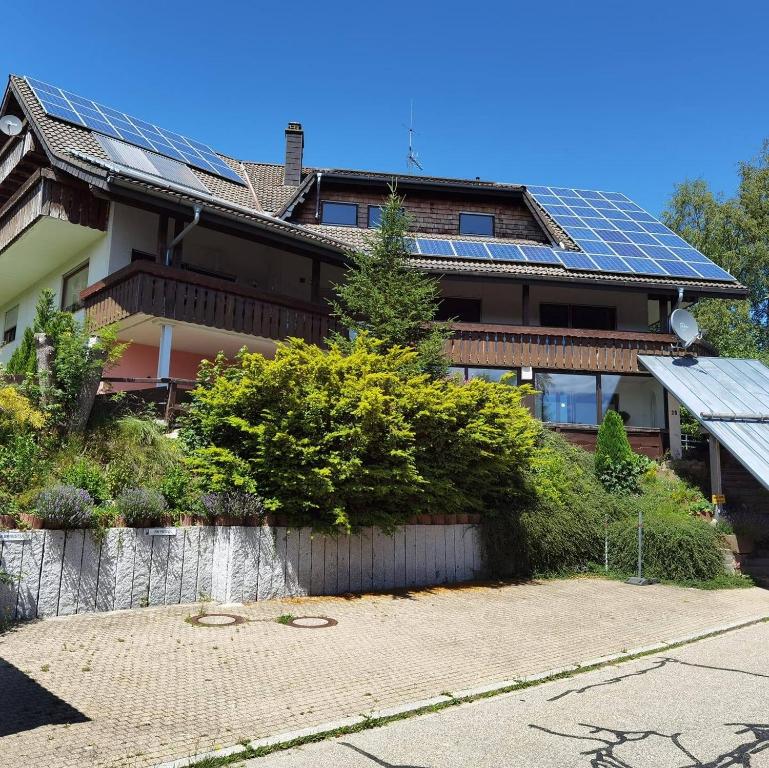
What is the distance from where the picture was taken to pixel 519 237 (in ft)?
80.6

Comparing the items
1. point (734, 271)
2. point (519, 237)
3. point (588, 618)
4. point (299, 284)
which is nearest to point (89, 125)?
point (299, 284)

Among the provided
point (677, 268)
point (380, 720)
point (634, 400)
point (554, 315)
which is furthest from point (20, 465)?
point (677, 268)

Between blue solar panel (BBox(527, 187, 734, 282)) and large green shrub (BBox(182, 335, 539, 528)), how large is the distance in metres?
11.5

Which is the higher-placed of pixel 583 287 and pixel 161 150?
pixel 161 150

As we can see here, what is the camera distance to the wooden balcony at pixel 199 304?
15.3m

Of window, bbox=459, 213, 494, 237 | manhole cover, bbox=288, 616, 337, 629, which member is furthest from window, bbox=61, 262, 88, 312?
manhole cover, bbox=288, 616, 337, 629

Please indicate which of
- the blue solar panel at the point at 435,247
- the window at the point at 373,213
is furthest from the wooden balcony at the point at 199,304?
the window at the point at 373,213

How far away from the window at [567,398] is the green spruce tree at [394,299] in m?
4.63

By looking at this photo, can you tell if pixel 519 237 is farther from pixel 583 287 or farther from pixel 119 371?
pixel 119 371

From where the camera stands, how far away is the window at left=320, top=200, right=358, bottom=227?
23.3 metres

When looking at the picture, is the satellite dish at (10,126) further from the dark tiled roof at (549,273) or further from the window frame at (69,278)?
the dark tiled roof at (549,273)

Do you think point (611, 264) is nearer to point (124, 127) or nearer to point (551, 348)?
point (551, 348)

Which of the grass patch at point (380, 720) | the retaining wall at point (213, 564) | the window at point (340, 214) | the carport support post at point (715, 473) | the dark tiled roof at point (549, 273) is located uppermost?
the window at point (340, 214)

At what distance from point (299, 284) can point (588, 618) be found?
1474cm
